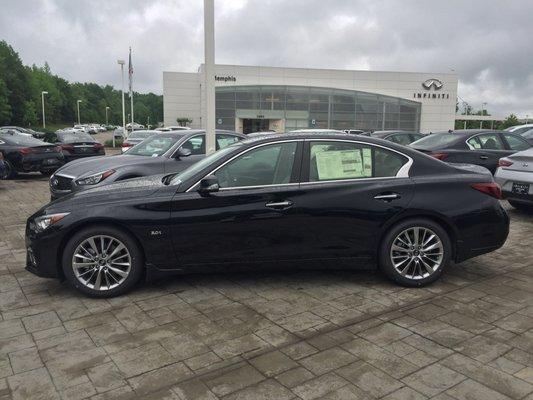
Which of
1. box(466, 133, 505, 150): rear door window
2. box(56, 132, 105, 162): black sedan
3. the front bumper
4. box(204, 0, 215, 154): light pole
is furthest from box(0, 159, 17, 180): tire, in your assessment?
box(466, 133, 505, 150): rear door window

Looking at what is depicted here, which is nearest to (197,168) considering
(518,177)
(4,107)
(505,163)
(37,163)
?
(518,177)

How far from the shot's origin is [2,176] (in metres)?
12.3

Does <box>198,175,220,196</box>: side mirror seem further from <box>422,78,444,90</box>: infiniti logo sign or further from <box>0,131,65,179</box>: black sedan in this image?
<box>422,78,444,90</box>: infiniti logo sign

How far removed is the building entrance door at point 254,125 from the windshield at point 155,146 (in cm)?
4508


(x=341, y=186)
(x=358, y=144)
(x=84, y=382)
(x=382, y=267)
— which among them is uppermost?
(x=358, y=144)

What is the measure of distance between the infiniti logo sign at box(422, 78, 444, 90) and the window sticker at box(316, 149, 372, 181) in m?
57.4

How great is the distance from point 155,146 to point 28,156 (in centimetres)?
741

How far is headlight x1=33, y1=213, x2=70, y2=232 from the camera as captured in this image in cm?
458

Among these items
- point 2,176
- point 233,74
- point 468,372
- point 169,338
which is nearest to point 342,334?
point 468,372

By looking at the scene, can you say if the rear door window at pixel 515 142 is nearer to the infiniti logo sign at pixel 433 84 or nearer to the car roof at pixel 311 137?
the car roof at pixel 311 137

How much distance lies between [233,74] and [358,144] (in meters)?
50.7

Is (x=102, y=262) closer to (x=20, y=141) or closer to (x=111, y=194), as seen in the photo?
(x=111, y=194)

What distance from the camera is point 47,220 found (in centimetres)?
461

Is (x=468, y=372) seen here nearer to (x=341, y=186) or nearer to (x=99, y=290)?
(x=341, y=186)
